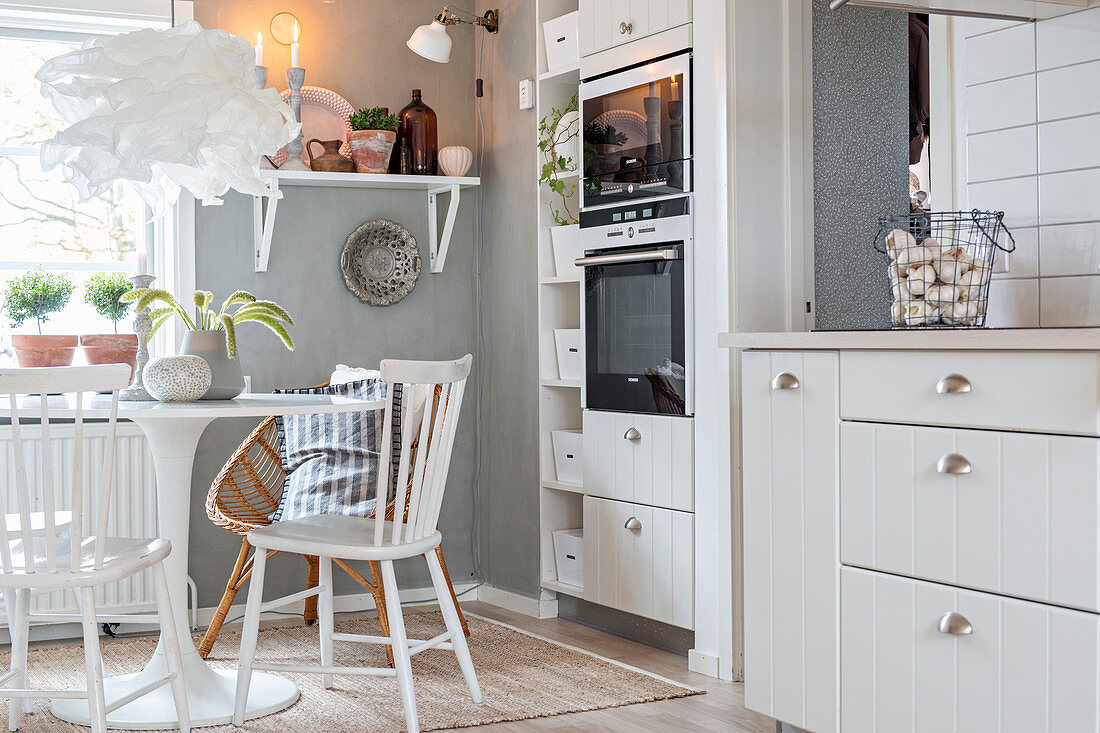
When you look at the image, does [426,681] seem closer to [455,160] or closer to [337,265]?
[337,265]

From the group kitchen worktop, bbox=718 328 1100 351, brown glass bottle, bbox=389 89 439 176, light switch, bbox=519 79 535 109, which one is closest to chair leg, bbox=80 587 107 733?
kitchen worktop, bbox=718 328 1100 351

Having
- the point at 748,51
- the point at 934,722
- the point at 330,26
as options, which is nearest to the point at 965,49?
the point at 748,51

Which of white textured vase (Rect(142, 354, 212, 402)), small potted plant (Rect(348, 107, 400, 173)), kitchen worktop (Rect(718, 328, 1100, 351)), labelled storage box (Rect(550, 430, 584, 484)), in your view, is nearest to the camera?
kitchen worktop (Rect(718, 328, 1100, 351))

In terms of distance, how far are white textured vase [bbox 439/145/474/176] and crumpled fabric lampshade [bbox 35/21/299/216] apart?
4.45 ft

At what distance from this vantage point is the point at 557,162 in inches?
153

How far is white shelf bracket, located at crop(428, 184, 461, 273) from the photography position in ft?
13.7

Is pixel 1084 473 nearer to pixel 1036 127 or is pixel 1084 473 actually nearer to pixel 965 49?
pixel 1036 127

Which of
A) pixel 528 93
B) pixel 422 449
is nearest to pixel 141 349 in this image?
pixel 422 449

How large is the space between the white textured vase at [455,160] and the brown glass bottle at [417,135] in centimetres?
5

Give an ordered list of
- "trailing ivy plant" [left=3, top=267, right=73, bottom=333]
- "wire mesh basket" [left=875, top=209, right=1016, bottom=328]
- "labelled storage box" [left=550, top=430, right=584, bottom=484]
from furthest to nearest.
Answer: "labelled storage box" [left=550, top=430, right=584, bottom=484]
"trailing ivy plant" [left=3, top=267, right=73, bottom=333]
"wire mesh basket" [left=875, top=209, right=1016, bottom=328]

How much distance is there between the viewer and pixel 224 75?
9.02 feet

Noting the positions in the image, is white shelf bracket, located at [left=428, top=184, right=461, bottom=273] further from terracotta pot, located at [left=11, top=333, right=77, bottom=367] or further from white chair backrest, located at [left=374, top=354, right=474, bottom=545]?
white chair backrest, located at [left=374, top=354, right=474, bottom=545]

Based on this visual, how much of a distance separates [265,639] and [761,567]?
6.23 ft

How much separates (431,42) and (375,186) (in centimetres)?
56
